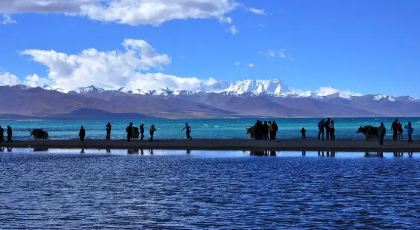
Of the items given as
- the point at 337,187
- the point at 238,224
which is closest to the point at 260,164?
the point at 337,187

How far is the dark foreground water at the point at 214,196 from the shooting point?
60.5ft

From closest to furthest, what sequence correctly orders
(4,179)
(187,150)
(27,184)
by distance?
(27,184)
(4,179)
(187,150)

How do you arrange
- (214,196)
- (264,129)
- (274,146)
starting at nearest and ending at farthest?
(214,196)
(274,146)
(264,129)

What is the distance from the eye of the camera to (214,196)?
2350 cm

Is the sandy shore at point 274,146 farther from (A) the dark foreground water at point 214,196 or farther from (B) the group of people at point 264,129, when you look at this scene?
(A) the dark foreground water at point 214,196

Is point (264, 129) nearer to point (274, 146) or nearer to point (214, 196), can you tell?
point (274, 146)

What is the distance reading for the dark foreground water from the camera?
18.5 meters

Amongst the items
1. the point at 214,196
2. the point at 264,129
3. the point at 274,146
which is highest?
the point at 264,129

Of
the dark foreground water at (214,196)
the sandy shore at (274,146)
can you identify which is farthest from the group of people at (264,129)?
the dark foreground water at (214,196)

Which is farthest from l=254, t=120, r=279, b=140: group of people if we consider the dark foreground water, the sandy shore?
the dark foreground water

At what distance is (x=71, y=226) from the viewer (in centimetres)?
1775

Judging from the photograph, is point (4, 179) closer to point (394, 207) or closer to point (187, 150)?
point (394, 207)

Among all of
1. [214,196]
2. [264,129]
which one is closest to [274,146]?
[264,129]

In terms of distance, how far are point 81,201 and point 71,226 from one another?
4743 millimetres
